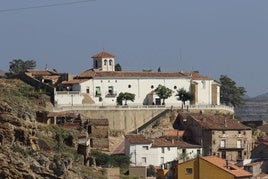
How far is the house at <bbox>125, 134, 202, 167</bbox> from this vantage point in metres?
73.3

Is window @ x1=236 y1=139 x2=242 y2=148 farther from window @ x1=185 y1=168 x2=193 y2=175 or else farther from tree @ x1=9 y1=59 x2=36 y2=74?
tree @ x1=9 y1=59 x2=36 y2=74

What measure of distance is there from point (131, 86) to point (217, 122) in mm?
10789

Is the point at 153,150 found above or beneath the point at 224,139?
beneath

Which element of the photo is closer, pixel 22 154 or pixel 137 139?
pixel 22 154

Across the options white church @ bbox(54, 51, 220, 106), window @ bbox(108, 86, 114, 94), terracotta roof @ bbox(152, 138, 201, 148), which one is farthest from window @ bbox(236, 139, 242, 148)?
window @ bbox(108, 86, 114, 94)

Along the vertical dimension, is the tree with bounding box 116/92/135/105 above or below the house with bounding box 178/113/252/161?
above

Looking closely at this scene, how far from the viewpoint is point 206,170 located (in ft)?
225

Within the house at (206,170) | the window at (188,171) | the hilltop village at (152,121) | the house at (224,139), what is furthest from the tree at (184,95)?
the window at (188,171)

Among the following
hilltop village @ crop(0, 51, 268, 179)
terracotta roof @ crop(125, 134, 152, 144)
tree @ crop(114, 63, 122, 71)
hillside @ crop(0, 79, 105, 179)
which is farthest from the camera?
tree @ crop(114, 63, 122, 71)

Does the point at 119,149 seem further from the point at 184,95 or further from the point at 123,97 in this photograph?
the point at 184,95

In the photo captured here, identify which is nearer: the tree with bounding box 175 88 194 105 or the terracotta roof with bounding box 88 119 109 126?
the terracotta roof with bounding box 88 119 109 126

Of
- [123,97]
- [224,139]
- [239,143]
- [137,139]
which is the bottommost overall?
[239,143]

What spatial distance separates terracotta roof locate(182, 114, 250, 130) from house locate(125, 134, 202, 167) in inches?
116

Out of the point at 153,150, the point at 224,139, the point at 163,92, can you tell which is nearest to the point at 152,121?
the point at 163,92
